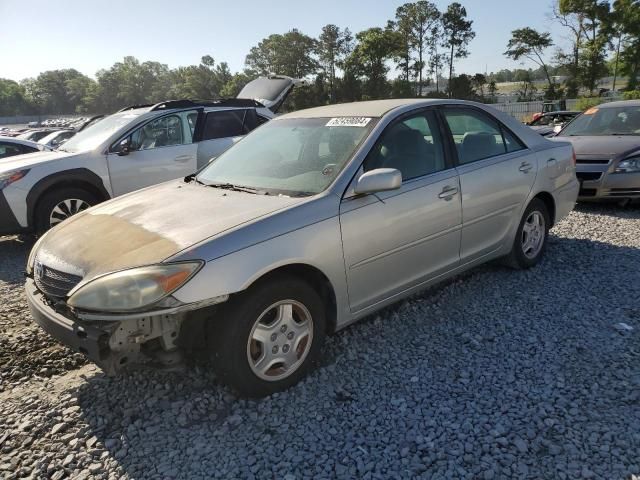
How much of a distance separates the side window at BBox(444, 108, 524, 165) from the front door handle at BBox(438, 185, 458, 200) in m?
0.31

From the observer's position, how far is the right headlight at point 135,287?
2408mm

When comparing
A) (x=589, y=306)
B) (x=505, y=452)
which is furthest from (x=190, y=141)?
(x=505, y=452)

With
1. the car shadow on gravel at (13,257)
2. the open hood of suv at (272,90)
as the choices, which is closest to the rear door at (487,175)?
the car shadow on gravel at (13,257)

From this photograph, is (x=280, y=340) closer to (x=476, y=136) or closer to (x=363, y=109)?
(x=363, y=109)

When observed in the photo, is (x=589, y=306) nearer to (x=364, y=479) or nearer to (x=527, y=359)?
(x=527, y=359)

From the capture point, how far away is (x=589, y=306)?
3.88 m

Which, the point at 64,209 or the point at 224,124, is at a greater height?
the point at 224,124

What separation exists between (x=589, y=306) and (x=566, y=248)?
160 cm

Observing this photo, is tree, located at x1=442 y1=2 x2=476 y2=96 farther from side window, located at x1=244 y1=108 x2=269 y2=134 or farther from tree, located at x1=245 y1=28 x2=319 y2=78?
side window, located at x1=244 y1=108 x2=269 y2=134

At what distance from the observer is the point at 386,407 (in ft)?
8.99

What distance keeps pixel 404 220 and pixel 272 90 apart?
7143mm

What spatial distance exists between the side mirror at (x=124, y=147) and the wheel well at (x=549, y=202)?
5.01 meters

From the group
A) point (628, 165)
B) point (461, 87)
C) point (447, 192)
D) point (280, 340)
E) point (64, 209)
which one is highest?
point (461, 87)

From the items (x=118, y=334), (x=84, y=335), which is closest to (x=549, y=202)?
(x=118, y=334)
